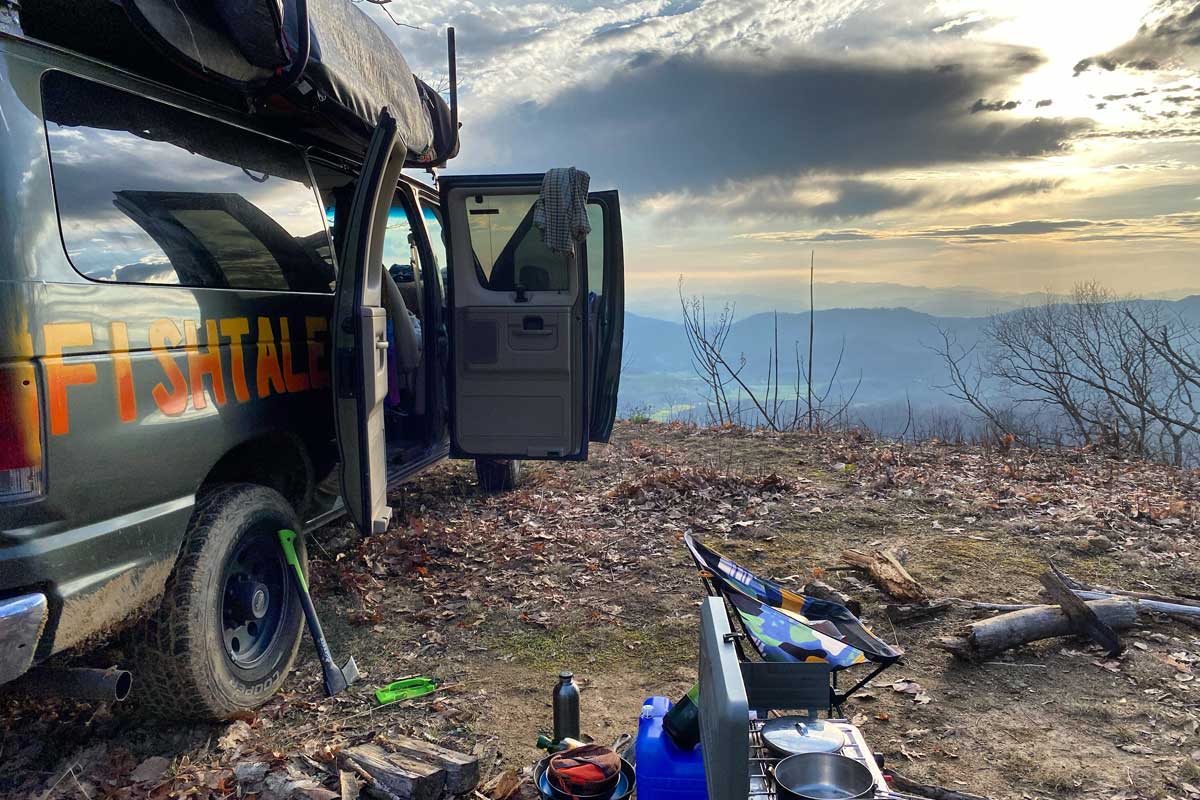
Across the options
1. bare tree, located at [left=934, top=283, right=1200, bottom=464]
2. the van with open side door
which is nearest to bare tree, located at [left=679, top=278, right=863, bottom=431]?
bare tree, located at [left=934, top=283, right=1200, bottom=464]

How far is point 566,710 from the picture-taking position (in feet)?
9.73

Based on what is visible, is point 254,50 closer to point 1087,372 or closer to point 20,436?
point 20,436

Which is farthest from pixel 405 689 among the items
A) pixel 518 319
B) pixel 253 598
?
pixel 518 319

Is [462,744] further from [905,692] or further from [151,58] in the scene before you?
[151,58]

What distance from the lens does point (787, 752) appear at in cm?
214

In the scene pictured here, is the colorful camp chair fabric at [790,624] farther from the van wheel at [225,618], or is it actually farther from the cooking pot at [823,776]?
the van wheel at [225,618]

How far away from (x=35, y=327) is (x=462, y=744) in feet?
6.88

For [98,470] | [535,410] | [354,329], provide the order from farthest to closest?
[535,410]
[354,329]
[98,470]

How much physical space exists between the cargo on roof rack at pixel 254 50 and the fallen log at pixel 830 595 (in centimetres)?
347

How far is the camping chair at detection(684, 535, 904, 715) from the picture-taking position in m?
2.94

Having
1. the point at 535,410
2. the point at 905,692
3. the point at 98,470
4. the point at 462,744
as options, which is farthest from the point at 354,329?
the point at 905,692

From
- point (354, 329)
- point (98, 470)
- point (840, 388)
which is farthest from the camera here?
point (840, 388)

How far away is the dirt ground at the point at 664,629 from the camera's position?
3.01 m

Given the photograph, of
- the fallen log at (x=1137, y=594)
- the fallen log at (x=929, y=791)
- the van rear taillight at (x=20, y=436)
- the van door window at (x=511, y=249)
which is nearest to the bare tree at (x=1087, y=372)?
the fallen log at (x=1137, y=594)
